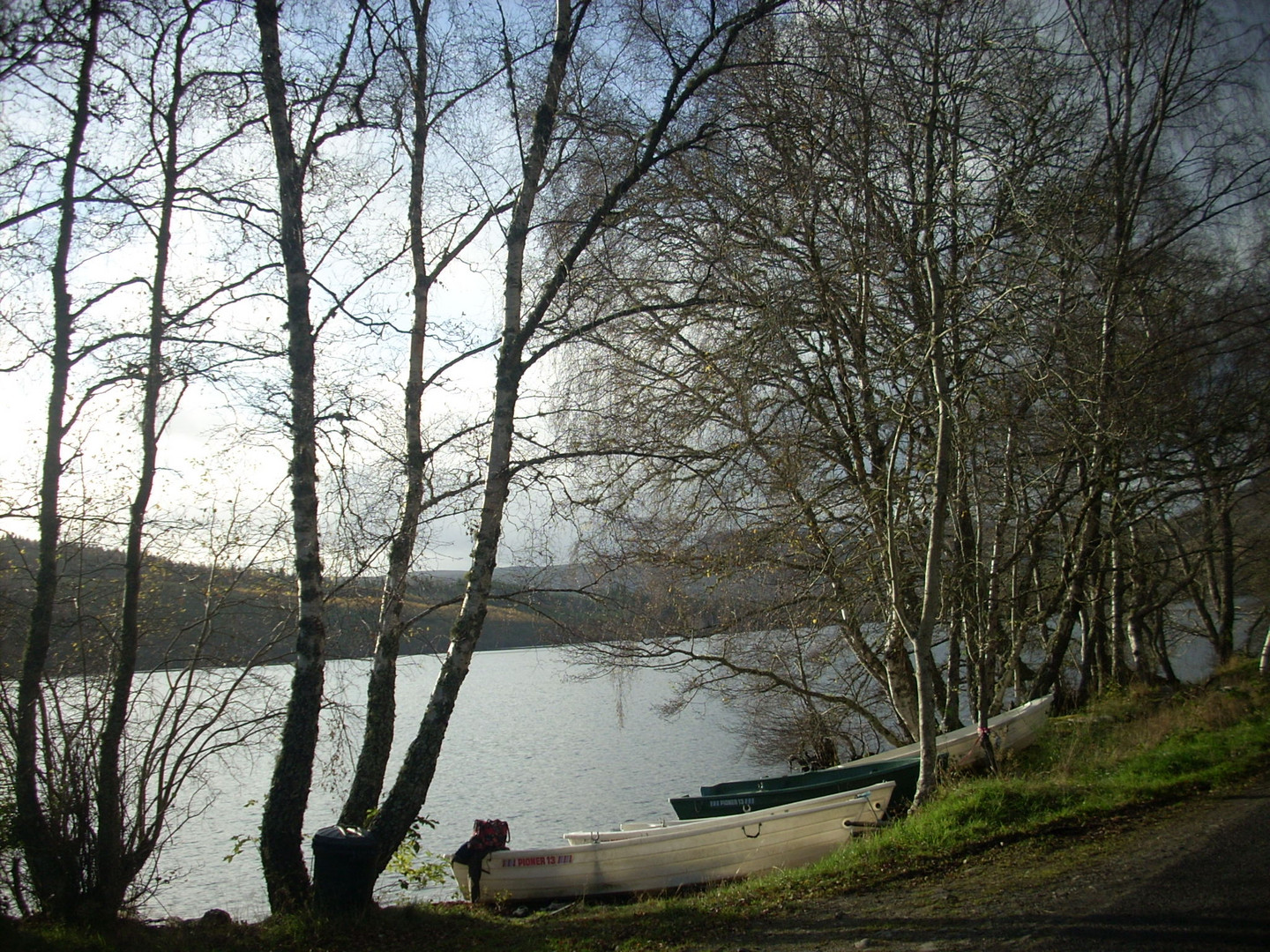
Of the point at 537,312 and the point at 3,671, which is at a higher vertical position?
the point at 537,312

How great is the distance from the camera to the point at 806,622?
11.7 metres

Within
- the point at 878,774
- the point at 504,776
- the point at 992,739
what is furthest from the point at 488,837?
the point at 504,776

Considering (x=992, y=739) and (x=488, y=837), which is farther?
(x=992, y=739)

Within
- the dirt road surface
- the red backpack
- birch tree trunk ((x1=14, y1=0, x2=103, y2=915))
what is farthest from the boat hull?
birch tree trunk ((x1=14, y1=0, x2=103, y2=915))

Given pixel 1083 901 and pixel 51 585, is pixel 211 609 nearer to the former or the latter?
pixel 51 585

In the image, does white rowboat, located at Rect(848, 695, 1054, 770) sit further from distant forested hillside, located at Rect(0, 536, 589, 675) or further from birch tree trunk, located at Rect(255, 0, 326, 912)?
birch tree trunk, located at Rect(255, 0, 326, 912)

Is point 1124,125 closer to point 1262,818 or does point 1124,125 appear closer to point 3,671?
point 1262,818

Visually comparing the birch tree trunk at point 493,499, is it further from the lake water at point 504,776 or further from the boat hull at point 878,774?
the boat hull at point 878,774

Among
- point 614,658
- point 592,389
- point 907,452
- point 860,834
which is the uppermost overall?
point 592,389

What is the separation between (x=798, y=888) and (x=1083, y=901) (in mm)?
1989

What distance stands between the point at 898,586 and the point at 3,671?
26.3 ft

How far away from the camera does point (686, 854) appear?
347 inches

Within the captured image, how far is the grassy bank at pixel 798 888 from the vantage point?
5703 mm

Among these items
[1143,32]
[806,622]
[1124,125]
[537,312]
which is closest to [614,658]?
[806,622]
